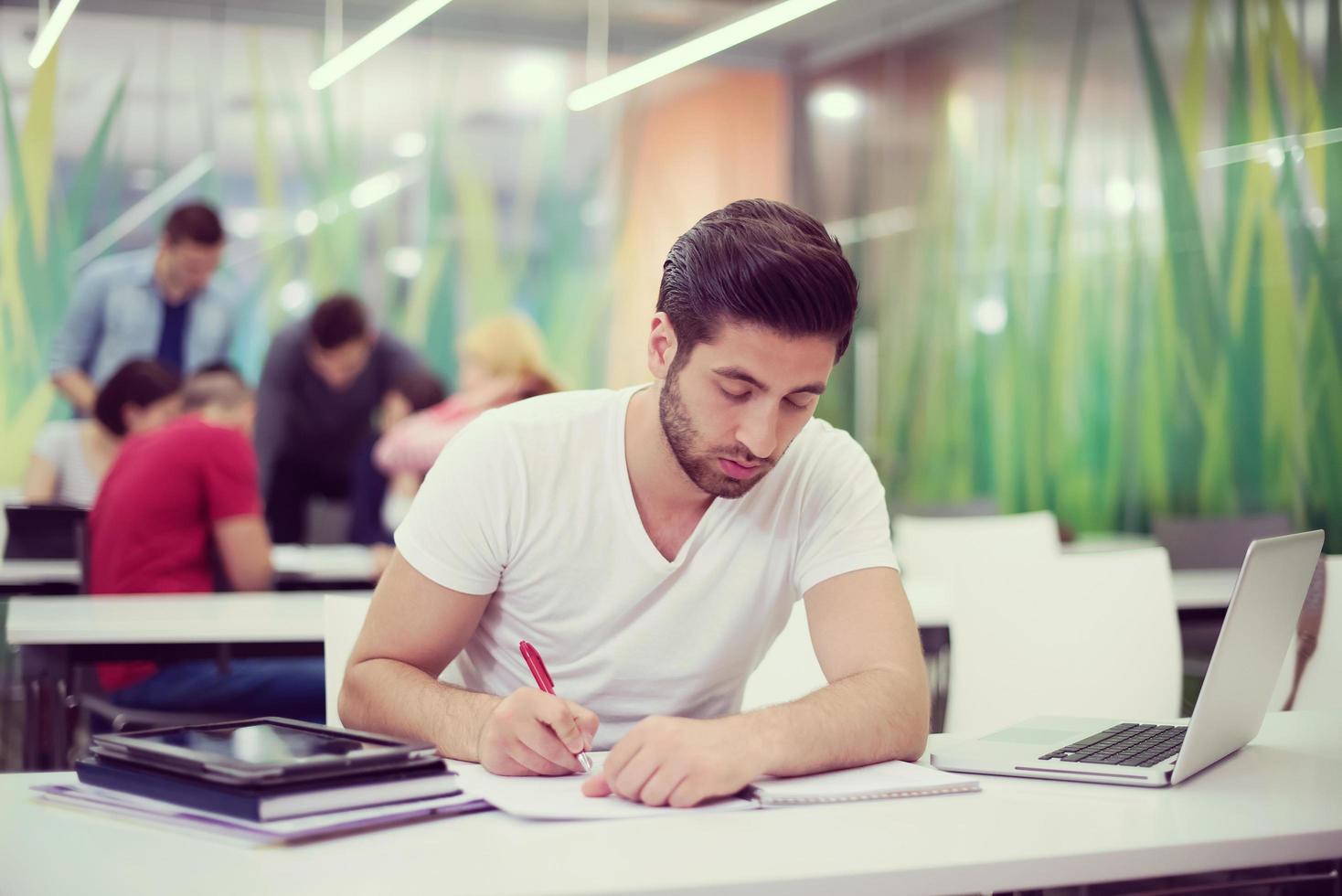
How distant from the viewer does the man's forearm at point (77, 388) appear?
21.6 ft

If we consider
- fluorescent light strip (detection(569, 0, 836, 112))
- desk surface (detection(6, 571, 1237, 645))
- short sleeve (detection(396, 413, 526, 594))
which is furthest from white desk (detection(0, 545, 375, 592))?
fluorescent light strip (detection(569, 0, 836, 112))

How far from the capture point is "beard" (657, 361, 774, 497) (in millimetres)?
1649

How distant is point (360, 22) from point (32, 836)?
22.5 ft

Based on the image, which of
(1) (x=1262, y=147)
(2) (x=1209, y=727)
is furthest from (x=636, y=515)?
(1) (x=1262, y=147)

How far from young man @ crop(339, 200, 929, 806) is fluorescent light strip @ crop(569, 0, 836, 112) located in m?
→ 3.40

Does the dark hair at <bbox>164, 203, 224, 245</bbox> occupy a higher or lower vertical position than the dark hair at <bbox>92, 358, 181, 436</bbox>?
higher

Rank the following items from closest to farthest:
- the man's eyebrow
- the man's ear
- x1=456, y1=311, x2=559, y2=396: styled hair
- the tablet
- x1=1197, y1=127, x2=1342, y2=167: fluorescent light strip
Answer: the tablet < the man's eyebrow < the man's ear < x1=456, y1=311, x2=559, y2=396: styled hair < x1=1197, y1=127, x2=1342, y2=167: fluorescent light strip

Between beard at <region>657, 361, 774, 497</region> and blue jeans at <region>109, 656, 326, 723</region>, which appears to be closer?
beard at <region>657, 361, 774, 497</region>

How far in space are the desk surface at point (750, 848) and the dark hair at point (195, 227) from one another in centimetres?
471

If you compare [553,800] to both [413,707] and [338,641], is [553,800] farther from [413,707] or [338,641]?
[338,641]

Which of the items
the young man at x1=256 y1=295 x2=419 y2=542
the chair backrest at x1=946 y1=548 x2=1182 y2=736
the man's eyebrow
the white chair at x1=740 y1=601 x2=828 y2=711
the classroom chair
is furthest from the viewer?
the young man at x1=256 y1=295 x2=419 y2=542

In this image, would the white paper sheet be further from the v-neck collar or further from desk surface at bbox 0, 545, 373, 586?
desk surface at bbox 0, 545, 373, 586

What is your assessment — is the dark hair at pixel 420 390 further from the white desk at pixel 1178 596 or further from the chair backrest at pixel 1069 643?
the chair backrest at pixel 1069 643

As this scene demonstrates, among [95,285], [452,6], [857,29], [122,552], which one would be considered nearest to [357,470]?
[95,285]
